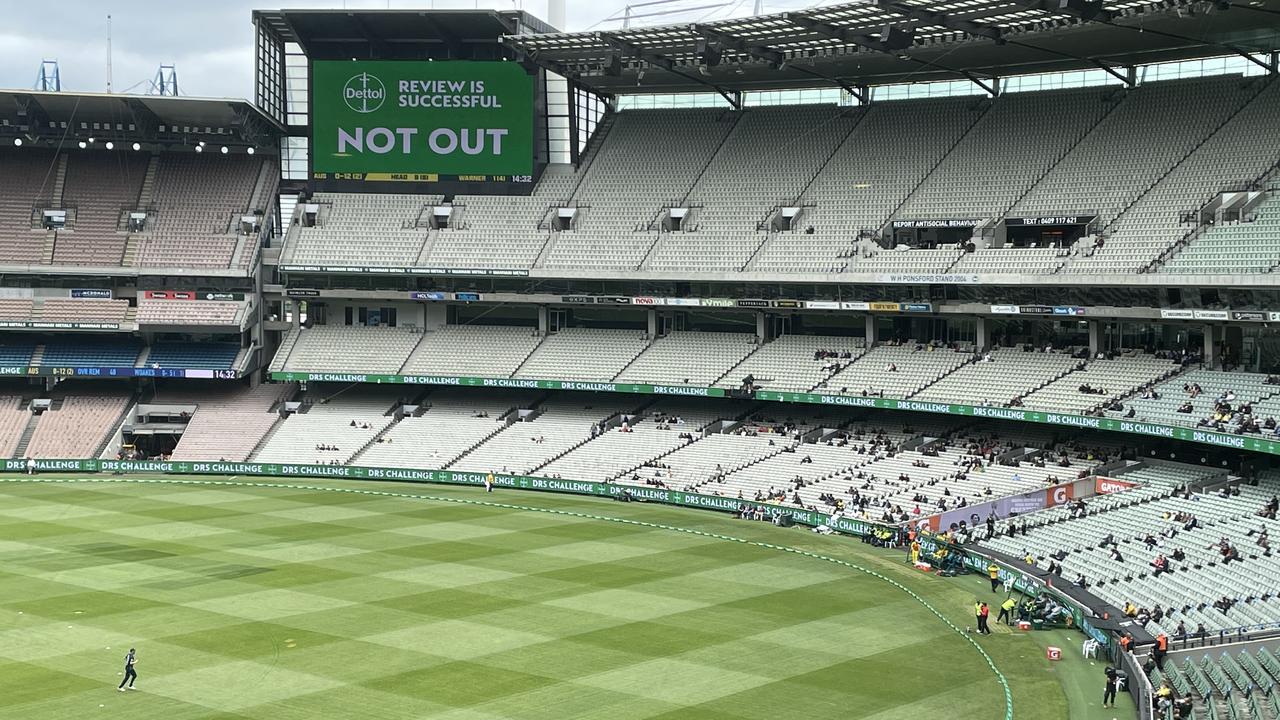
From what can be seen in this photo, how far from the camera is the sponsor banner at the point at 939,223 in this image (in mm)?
74625

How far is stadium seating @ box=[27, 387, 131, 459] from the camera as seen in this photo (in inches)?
3209

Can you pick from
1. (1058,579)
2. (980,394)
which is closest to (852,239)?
(980,394)

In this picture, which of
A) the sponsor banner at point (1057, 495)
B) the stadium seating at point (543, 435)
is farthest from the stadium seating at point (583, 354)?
the sponsor banner at point (1057, 495)

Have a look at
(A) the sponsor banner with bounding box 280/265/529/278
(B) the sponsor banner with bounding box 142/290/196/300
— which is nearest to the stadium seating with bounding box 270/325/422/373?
(A) the sponsor banner with bounding box 280/265/529/278

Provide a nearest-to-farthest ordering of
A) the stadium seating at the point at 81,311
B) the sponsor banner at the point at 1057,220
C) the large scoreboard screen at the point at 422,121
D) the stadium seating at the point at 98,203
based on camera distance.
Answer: the sponsor banner at the point at 1057,220
the stadium seating at the point at 81,311
the stadium seating at the point at 98,203
the large scoreboard screen at the point at 422,121

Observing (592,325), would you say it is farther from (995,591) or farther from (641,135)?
(995,591)

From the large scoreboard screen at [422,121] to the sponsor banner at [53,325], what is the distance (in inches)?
656

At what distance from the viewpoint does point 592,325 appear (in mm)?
86125

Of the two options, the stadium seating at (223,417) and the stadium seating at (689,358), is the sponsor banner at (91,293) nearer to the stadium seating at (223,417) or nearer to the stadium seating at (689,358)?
the stadium seating at (223,417)

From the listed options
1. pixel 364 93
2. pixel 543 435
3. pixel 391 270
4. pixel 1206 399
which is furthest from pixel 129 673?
pixel 364 93

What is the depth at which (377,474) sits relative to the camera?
77.6 meters

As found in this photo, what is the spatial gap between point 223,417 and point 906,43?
45.9m

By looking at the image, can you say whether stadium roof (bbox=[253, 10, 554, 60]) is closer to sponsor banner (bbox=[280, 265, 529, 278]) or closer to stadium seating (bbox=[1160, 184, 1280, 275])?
sponsor banner (bbox=[280, 265, 529, 278])

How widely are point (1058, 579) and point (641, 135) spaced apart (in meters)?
50.4
